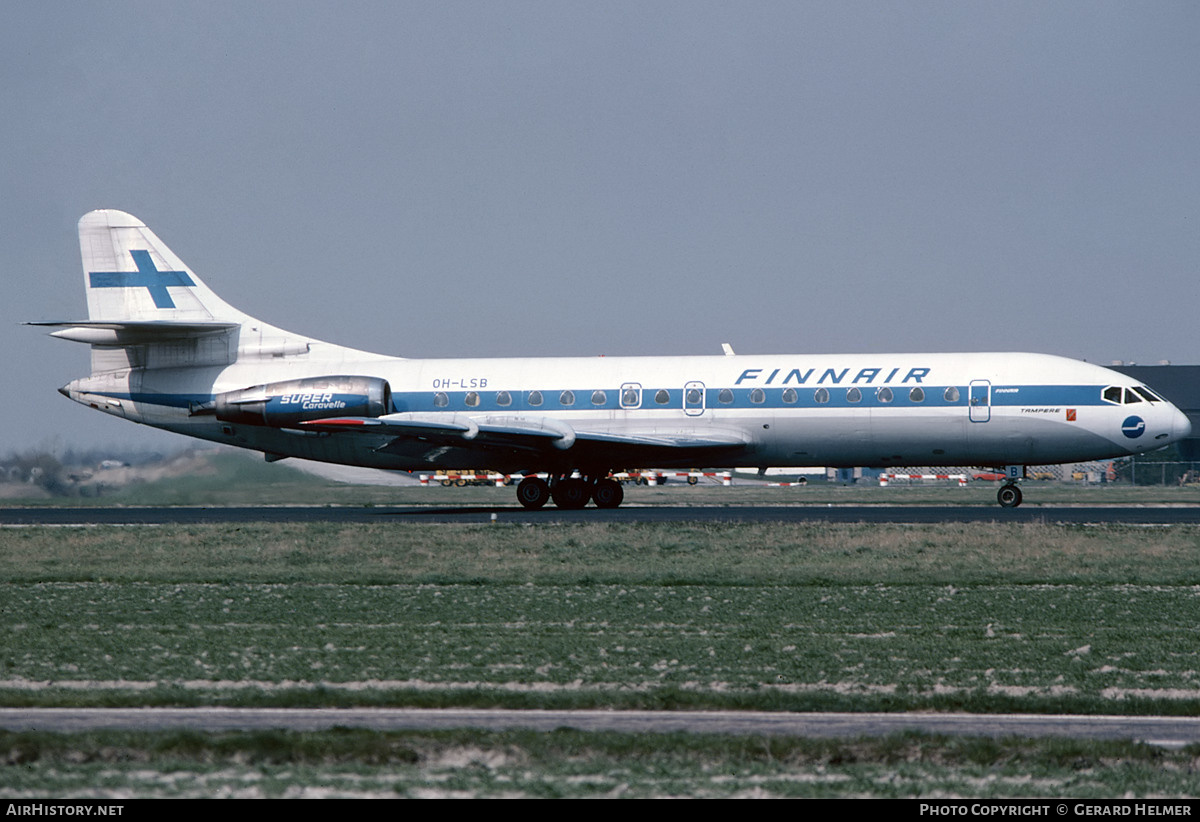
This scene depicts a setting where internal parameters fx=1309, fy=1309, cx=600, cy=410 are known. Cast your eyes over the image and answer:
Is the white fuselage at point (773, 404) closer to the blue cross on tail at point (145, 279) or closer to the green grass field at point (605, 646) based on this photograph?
the blue cross on tail at point (145, 279)

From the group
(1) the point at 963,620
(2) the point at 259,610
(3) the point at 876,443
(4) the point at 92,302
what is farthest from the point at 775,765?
(4) the point at 92,302

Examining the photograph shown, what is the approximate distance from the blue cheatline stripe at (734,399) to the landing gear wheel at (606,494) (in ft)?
9.54

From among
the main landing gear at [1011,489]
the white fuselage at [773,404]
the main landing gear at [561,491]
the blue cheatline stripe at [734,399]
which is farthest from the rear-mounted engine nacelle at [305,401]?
the main landing gear at [1011,489]

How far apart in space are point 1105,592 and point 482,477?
62.1 metres

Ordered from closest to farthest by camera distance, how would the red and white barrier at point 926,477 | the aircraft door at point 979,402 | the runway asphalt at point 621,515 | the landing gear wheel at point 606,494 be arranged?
1. the runway asphalt at point 621,515
2. the aircraft door at point 979,402
3. the landing gear wheel at point 606,494
4. the red and white barrier at point 926,477

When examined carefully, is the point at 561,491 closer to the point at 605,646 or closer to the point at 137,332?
the point at 137,332

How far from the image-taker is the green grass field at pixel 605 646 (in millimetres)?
8125

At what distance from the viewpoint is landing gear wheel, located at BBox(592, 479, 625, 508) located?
3859 cm

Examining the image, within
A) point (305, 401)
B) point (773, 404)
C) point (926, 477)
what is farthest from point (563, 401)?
point (926, 477)

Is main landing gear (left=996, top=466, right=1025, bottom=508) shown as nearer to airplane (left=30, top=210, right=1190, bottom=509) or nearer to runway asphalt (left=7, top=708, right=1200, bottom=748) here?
airplane (left=30, top=210, right=1190, bottom=509)

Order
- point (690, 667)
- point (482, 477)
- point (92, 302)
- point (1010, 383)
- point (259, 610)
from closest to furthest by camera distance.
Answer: point (690, 667) → point (259, 610) → point (1010, 383) → point (92, 302) → point (482, 477)

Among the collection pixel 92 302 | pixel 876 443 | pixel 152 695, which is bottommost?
pixel 152 695

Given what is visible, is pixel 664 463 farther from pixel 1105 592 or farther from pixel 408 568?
pixel 1105 592

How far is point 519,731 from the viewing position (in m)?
9.15
